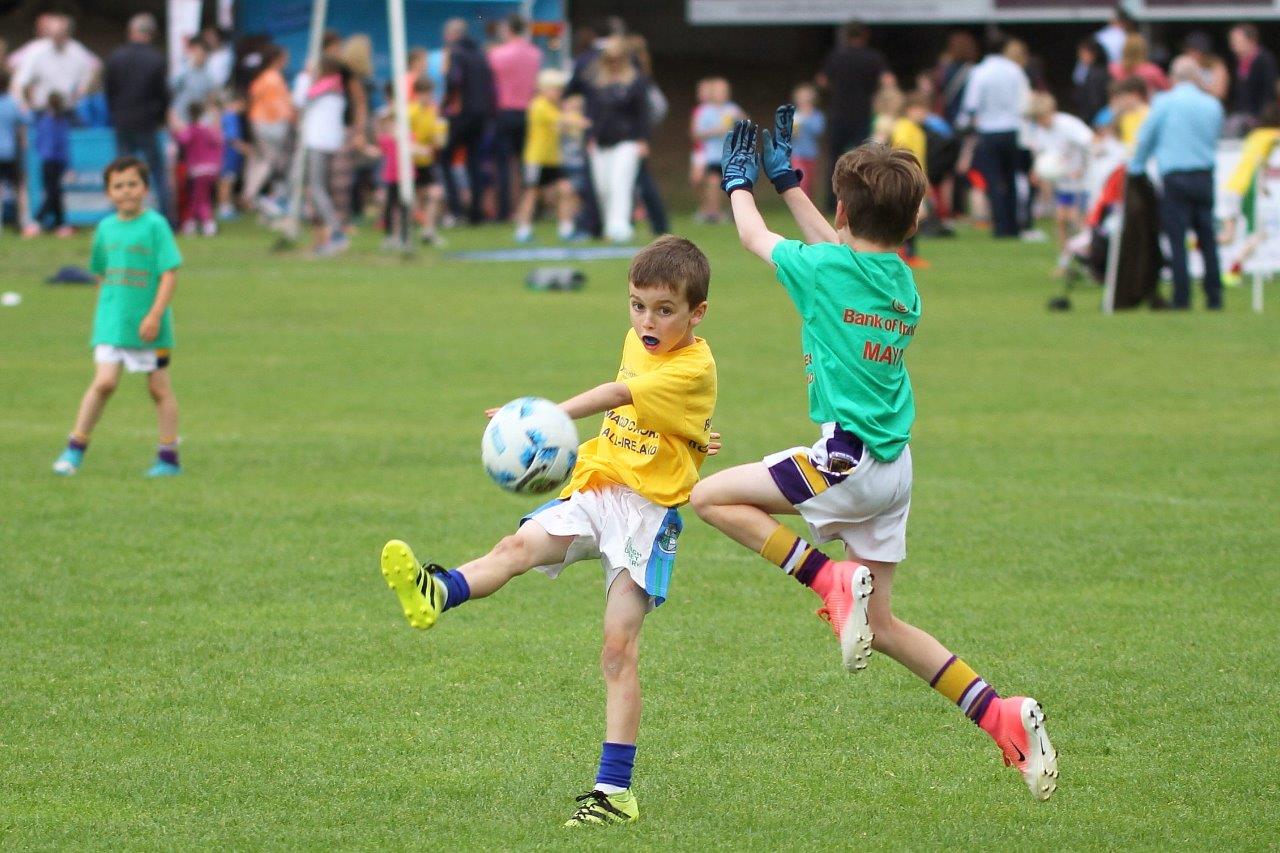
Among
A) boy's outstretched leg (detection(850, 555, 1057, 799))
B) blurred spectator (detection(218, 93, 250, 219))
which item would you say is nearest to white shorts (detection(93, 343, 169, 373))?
boy's outstretched leg (detection(850, 555, 1057, 799))

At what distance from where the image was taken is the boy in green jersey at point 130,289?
10.1 m

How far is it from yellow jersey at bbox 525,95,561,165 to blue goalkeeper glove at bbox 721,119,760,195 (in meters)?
19.3

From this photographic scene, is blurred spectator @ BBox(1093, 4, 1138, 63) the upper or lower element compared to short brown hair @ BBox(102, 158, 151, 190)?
upper

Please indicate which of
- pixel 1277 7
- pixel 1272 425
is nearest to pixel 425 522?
pixel 1272 425

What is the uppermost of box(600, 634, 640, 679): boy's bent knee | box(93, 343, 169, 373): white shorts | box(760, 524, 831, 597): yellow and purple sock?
box(760, 524, 831, 597): yellow and purple sock

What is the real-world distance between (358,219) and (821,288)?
76.3 ft

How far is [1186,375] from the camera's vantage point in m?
13.9

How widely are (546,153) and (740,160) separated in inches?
773

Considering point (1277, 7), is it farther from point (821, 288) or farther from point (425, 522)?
point (821, 288)

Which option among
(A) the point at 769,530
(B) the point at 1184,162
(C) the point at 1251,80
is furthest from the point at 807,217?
(C) the point at 1251,80

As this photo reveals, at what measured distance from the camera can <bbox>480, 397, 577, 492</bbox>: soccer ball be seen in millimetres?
4883

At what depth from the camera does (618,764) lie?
498 centimetres

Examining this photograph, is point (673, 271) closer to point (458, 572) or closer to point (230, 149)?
point (458, 572)

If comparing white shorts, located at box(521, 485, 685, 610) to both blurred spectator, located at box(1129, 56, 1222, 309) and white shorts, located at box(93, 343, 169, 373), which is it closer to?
white shorts, located at box(93, 343, 169, 373)
